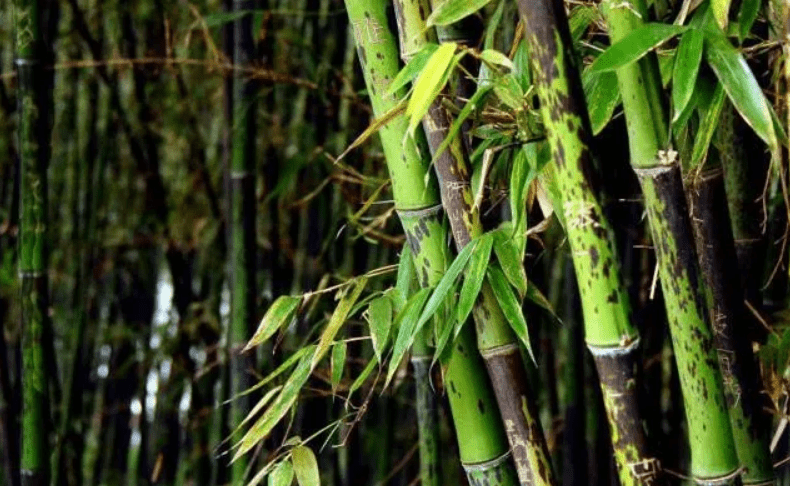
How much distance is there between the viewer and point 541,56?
2.14ft

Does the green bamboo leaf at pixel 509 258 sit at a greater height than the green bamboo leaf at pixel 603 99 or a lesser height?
lesser

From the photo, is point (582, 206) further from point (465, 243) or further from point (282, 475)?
point (282, 475)

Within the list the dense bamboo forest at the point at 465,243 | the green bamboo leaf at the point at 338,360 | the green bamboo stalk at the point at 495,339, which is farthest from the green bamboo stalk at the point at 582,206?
the green bamboo leaf at the point at 338,360

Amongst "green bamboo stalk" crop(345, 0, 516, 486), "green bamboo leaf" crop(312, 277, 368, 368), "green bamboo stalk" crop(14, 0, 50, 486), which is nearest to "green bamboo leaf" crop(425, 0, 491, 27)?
"green bamboo stalk" crop(345, 0, 516, 486)

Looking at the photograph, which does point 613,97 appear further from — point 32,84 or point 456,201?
point 32,84

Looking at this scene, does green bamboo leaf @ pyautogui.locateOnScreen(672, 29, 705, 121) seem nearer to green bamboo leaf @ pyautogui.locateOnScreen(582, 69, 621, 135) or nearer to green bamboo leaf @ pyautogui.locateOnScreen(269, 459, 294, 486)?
green bamboo leaf @ pyautogui.locateOnScreen(582, 69, 621, 135)

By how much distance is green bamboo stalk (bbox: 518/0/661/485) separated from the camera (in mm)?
650

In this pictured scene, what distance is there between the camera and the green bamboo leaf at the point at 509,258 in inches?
30.2

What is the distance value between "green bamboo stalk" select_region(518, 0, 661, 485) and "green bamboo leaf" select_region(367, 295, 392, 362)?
7.4 inches

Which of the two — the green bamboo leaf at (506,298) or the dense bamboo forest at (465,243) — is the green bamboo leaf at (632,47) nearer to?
the dense bamboo forest at (465,243)

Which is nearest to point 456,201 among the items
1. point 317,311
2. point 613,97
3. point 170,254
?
point 613,97

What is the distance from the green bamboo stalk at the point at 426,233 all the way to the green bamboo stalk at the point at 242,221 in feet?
1.61

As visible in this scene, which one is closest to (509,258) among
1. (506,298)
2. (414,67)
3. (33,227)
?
(506,298)

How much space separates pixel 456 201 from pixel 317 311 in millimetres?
913
